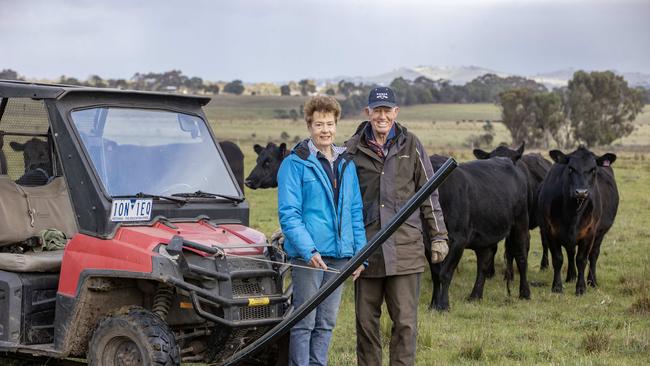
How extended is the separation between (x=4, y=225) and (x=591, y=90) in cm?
6676

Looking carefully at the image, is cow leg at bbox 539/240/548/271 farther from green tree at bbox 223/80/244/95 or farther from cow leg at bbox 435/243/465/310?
green tree at bbox 223/80/244/95

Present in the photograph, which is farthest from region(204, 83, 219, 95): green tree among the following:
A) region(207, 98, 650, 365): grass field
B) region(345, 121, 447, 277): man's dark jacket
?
region(345, 121, 447, 277): man's dark jacket

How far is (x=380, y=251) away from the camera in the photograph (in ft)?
21.5

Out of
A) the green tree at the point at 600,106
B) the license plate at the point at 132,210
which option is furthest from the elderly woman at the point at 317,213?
the green tree at the point at 600,106

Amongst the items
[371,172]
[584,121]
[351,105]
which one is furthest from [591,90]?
[371,172]

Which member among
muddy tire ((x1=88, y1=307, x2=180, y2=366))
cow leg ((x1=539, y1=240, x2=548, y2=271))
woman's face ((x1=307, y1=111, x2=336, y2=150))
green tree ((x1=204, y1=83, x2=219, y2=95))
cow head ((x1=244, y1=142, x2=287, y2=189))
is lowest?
cow leg ((x1=539, y1=240, x2=548, y2=271))

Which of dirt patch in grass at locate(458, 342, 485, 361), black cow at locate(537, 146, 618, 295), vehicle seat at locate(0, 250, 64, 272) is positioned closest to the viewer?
vehicle seat at locate(0, 250, 64, 272)

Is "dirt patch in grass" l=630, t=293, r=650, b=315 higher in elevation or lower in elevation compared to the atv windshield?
lower

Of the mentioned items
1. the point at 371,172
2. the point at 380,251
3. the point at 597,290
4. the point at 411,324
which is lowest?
the point at 597,290

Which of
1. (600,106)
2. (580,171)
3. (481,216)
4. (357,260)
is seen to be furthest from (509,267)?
(600,106)

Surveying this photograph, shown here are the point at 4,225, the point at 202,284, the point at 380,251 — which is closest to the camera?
the point at 202,284

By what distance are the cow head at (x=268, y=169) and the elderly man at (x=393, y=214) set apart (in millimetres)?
10027

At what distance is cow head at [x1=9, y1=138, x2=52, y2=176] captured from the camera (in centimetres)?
787

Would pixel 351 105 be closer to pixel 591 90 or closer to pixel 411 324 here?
pixel 591 90
